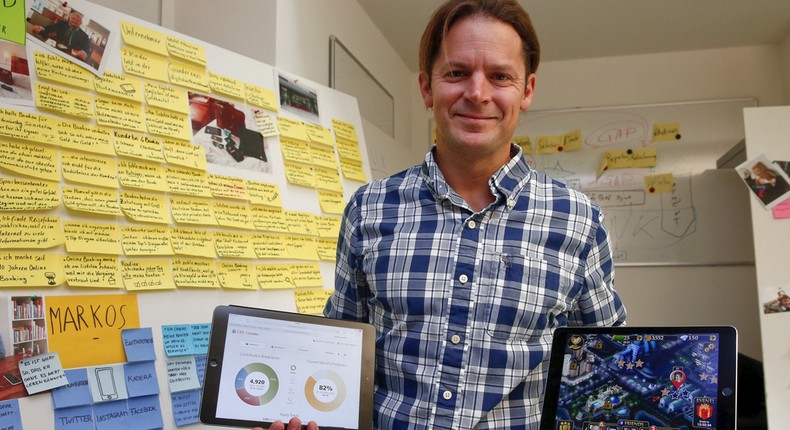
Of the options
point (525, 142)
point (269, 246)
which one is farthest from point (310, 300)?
point (525, 142)

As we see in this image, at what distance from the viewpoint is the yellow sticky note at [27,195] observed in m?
0.93

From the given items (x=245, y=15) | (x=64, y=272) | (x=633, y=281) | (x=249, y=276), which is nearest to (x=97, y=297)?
(x=64, y=272)

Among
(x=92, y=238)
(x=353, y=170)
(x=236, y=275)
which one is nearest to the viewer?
(x=92, y=238)

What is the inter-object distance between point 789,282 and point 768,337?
210 millimetres

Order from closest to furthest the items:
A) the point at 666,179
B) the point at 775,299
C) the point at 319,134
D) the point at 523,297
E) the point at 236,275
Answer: the point at 523,297 < the point at 236,275 < the point at 319,134 < the point at 775,299 < the point at 666,179

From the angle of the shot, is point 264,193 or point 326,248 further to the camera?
point 326,248

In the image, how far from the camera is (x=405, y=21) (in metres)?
2.74

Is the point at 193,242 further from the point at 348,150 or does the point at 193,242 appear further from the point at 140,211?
the point at 348,150

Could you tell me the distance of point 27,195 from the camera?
957 millimetres

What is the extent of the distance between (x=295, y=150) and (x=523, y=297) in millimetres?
863

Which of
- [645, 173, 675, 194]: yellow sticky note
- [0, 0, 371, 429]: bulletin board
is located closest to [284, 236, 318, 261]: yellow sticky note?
[0, 0, 371, 429]: bulletin board

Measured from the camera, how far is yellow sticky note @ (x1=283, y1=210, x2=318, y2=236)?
145 cm

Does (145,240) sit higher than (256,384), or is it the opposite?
(145,240)

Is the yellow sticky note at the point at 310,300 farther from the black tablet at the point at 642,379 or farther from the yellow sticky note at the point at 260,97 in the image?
the black tablet at the point at 642,379
